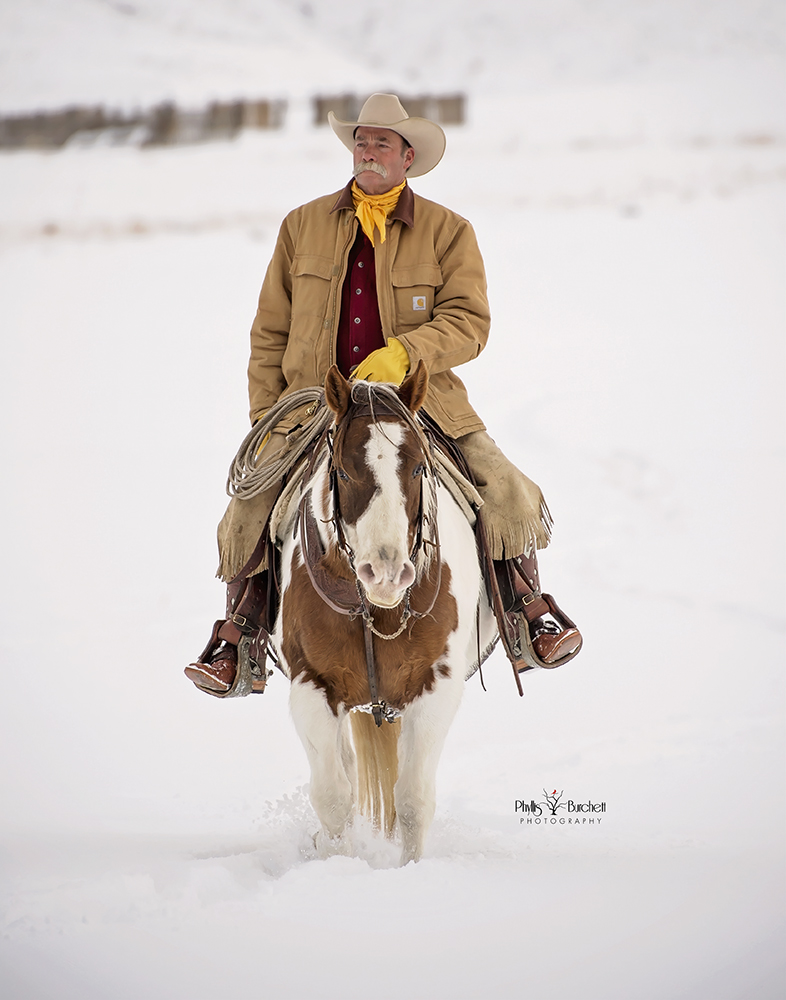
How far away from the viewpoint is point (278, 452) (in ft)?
13.3

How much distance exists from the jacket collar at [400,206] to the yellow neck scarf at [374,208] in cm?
2

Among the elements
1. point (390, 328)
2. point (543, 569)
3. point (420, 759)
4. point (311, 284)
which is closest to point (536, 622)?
point (420, 759)

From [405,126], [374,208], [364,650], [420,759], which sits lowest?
[420,759]

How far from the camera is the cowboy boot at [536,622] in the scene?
4.15 meters

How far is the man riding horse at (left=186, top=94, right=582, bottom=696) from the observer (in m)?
4.11

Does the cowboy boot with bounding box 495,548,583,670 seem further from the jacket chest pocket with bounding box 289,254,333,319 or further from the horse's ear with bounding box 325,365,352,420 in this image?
the jacket chest pocket with bounding box 289,254,333,319

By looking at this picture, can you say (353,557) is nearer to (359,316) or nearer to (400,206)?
(359,316)

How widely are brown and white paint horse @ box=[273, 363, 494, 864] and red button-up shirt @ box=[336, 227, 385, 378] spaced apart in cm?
76

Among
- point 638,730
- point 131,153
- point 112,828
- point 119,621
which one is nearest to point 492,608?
point 112,828

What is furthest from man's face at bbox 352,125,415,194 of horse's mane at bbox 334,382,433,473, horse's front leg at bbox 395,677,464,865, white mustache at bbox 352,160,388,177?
horse's front leg at bbox 395,677,464,865

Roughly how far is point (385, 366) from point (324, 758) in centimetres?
147

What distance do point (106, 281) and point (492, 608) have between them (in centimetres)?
1207

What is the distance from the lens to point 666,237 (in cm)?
1430

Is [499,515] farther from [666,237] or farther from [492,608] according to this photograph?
[666,237]
